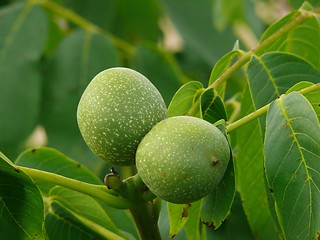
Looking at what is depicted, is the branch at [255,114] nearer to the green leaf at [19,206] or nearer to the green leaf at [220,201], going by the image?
the green leaf at [220,201]

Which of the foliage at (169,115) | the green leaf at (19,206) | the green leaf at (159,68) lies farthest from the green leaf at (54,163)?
the green leaf at (159,68)

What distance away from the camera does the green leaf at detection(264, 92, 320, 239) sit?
3.34 ft

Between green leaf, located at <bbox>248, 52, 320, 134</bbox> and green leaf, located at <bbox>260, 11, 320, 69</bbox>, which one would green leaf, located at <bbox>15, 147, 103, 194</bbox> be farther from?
green leaf, located at <bbox>260, 11, 320, 69</bbox>

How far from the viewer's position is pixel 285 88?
1.30 meters

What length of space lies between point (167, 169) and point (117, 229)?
318 millimetres

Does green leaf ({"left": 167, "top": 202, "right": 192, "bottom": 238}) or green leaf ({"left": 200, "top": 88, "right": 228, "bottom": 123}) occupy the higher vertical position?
green leaf ({"left": 200, "top": 88, "right": 228, "bottom": 123})

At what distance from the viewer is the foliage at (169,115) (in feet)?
3.43

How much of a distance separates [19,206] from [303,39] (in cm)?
71

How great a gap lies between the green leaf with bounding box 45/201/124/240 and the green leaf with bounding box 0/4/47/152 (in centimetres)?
73

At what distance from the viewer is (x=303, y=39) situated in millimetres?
1489

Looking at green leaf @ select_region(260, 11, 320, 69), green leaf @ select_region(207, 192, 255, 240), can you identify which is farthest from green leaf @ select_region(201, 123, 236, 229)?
green leaf @ select_region(260, 11, 320, 69)

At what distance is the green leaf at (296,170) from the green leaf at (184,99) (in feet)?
0.73

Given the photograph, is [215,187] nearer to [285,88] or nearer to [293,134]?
[293,134]

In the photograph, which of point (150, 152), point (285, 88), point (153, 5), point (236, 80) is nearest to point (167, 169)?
point (150, 152)
